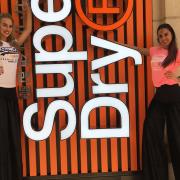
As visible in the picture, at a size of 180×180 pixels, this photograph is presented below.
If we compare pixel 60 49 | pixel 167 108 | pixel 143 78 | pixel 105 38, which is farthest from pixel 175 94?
pixel 60 49

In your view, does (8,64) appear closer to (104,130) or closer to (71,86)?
(71,86)

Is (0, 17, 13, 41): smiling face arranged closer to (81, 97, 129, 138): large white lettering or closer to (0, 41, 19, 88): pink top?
(0, 41, 19, 88): pink top

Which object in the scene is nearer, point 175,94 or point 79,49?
point 175,94

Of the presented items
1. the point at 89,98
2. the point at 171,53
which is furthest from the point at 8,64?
the point at 171,53

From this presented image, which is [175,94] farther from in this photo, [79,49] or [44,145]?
[44,145]

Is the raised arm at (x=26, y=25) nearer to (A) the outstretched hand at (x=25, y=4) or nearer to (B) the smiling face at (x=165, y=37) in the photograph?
(A) the outstretched hand at (x=25, y=4)

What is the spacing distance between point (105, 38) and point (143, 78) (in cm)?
61

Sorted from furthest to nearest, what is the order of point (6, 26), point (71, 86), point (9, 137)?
1. point (71, 86)
2. point (9, 137)
3. point (6, 26)

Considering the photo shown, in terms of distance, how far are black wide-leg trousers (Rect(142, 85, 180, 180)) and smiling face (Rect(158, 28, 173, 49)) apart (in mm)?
434

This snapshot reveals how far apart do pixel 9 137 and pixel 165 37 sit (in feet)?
6.06

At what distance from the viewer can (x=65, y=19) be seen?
413cm

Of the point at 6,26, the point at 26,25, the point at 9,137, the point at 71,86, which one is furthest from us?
the point at 71,86

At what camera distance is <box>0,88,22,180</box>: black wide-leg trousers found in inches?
146

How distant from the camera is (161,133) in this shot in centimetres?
385
